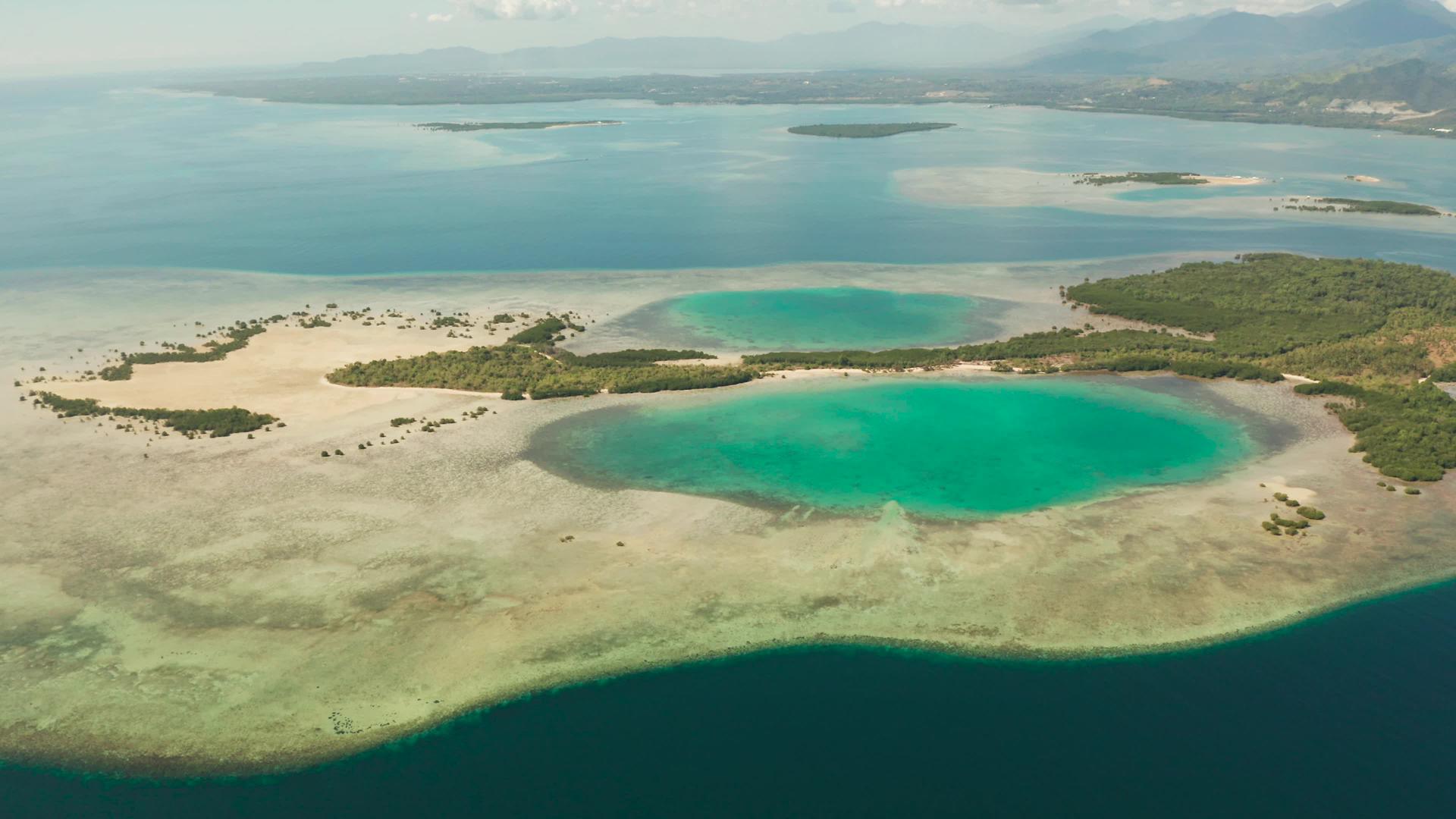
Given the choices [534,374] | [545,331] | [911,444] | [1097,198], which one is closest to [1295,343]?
[911,444]

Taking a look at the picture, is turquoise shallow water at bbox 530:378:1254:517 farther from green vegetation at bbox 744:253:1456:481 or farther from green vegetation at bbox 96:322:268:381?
green vegetation at bbox 96:322:268:381

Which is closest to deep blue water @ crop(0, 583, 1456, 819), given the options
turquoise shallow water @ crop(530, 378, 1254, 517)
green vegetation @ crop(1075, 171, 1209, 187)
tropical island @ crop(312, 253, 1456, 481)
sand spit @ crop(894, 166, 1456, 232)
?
turquoise shallow water @ crop(530, 378, 1254, 517)

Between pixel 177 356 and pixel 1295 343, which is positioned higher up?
pixel 1295 343

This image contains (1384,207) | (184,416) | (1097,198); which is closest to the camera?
(184,416)

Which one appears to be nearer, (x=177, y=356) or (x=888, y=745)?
(x=888, y=745)

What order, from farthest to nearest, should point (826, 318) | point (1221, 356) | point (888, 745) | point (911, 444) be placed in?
point (826, 318)
point (1221, 356)
point (911, 444)
point (888, 745)

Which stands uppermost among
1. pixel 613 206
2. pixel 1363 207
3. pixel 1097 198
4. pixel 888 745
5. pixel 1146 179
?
pixel 1146 179

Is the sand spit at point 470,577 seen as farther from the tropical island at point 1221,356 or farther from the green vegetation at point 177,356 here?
the green vegetation at point 177,356

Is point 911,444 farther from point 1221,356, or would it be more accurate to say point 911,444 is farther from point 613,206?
point 613,206
